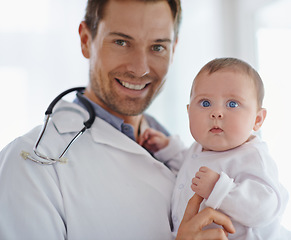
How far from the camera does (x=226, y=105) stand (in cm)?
102

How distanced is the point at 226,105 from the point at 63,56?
5.37 feet

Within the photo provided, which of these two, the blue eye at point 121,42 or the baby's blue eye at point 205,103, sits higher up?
the blue eye at point 121,42

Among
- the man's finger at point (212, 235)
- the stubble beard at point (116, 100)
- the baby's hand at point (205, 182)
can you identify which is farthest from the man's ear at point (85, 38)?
the man's finger at point (212, 235)

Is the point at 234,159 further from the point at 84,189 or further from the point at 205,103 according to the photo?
the point at 84,189

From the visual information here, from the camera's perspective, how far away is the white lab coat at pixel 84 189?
0.99m

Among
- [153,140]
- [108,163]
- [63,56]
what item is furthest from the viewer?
[63,56]

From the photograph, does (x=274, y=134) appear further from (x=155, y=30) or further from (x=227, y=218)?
(x=227, y=218)

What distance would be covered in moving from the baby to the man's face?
348 mm

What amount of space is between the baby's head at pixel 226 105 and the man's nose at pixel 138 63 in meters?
0.34

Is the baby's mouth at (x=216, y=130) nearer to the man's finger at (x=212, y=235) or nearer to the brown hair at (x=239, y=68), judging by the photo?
the brown hair at (x=239, y=68)

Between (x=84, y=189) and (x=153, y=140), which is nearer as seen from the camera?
(x=84, y=189)

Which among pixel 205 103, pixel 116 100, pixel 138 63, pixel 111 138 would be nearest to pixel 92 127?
pixel 111 138

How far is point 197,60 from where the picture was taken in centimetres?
276

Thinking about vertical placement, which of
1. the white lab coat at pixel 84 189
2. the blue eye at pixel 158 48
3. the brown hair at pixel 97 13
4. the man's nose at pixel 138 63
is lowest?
the white lab coat at pixel 84 189
